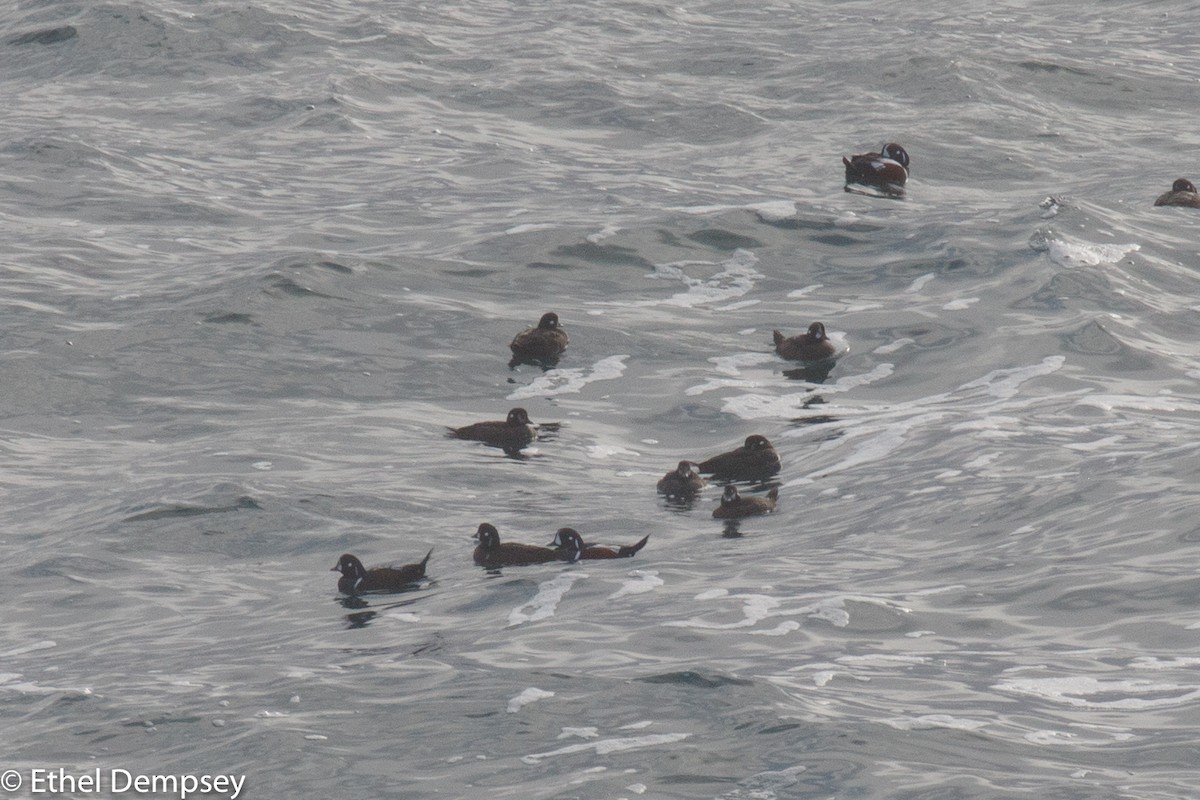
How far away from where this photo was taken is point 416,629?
13.9m

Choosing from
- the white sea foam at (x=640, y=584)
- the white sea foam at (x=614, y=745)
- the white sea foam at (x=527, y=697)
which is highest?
the white sea foam at (x=614, y=745)

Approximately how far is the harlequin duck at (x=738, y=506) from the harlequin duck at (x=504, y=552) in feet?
6.08

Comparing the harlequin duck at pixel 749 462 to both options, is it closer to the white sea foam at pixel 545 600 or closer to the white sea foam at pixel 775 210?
the white sea foam at pixel 545 600

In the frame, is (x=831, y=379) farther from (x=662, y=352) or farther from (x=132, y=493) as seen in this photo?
(x=132, y=493)

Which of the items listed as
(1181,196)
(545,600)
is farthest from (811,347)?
(1181,196)

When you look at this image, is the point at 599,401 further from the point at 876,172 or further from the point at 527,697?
the point at 876,172

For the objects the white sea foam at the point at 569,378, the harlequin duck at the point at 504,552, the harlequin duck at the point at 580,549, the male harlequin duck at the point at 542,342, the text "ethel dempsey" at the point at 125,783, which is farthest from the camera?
the male harlequin duck at the point at 542,342

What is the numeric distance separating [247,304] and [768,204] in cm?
848

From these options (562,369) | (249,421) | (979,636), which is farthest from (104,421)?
(979,636)

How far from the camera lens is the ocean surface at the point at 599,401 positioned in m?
11.7

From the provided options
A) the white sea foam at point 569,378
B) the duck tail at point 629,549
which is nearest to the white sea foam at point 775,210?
the white sea foam at point 569,378

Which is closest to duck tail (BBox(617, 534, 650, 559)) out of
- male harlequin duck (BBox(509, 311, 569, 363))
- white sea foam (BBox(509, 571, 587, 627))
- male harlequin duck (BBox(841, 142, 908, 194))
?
white sea foam (BBox(509, 571, 587, 627))

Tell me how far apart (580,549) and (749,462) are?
9.64 feet

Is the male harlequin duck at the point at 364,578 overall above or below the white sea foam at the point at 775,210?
below
